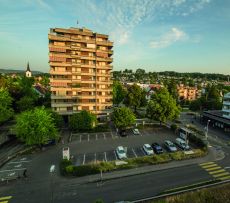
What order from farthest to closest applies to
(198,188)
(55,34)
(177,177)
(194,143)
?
(55,34)
(194,143)
(177,177)
(198,188)

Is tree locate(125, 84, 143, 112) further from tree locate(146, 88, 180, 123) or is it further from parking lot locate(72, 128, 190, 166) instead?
parking lot locate(72, 128, 190, 166)

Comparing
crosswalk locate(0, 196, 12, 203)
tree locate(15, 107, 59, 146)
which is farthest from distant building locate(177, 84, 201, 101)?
crosswalk locate(0, 196, 12, 203)

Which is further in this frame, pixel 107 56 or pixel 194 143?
pixel 107 56

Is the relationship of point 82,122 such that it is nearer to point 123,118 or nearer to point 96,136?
point 96,136

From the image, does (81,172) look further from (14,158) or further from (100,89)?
(100,89)

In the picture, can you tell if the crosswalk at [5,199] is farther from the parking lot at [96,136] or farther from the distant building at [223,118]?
the distant building at [223,118]

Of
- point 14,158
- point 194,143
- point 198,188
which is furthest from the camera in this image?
point 194,143

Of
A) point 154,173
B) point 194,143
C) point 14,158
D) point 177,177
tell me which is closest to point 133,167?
point 154,173
